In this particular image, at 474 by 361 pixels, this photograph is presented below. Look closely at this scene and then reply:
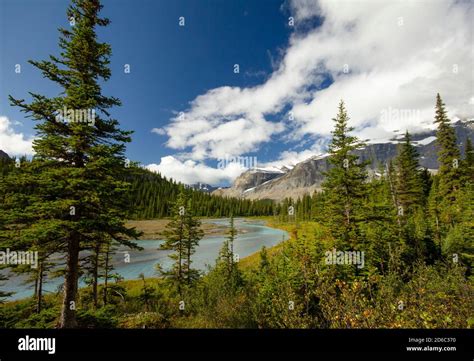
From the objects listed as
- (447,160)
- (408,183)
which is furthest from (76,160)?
(408,183)

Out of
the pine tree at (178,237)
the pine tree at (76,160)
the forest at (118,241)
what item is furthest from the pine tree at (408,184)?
the pine tree at (76,160)

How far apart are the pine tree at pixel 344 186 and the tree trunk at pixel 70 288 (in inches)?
500

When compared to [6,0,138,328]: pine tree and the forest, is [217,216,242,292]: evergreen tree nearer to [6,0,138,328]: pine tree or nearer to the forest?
the forest

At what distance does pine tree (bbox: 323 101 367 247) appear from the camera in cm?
1264

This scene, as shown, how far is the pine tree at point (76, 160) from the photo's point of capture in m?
7.09

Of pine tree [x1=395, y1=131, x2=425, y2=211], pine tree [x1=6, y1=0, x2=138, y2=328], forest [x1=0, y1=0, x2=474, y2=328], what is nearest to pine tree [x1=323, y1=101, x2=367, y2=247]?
forest [x1=0, y1=0, x2=474, y2=328]

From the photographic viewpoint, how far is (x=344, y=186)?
43.3ft

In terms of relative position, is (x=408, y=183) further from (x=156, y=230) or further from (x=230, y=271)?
(x=156, y=230)
